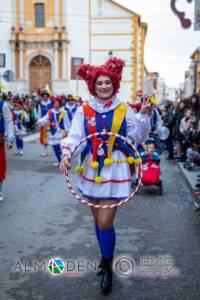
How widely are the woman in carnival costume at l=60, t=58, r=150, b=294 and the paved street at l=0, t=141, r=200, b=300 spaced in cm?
38

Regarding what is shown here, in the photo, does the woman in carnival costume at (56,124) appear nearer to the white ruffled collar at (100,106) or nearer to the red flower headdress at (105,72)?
the red flower headdress at (105,72)

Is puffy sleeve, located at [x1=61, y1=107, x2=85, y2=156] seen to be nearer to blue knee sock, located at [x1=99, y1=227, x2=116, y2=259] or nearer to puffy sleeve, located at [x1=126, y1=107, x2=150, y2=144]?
puffy sleeve, located at [x1=126, y1=107, x2=150, y2=144]

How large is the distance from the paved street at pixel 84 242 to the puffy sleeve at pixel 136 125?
143 centimetres

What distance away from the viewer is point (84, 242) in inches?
224

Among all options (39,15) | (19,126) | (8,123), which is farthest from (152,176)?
(39,15)

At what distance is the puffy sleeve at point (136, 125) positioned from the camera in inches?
178

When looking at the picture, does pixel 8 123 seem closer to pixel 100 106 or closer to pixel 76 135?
pixel 76 135

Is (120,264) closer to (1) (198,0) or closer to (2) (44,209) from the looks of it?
(2) (44,209)

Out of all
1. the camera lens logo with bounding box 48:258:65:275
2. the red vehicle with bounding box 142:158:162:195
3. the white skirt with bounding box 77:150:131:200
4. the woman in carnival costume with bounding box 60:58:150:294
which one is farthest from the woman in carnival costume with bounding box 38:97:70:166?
the white skirt with bounding box 77:150:131:200

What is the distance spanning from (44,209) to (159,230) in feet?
7.14

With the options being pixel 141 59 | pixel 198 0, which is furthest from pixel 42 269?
pixel 141 59

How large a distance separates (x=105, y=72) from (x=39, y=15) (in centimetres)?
3832

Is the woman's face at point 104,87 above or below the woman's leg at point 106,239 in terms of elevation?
above

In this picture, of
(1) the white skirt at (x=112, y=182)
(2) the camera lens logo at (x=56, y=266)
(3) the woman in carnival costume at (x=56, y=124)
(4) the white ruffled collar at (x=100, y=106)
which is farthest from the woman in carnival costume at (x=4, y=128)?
(3) the woman in carnival costume at (x=56, y=124)
